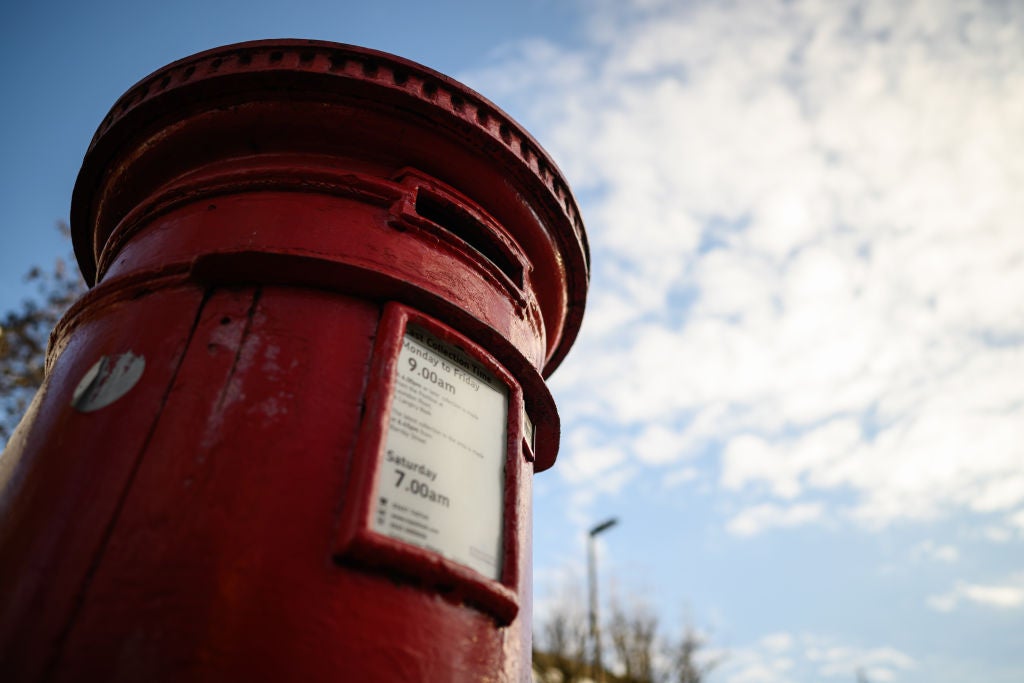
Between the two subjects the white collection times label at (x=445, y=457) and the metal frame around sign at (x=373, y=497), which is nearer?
the metal frame around sign at (x=373, y=497)

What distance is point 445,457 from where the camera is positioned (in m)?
1.99

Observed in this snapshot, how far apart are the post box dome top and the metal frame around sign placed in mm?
998

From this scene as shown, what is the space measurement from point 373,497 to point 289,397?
39cm

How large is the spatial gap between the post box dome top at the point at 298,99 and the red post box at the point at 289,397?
1 centimetres

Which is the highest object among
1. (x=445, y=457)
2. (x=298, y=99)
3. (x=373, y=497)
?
(x=298, y=99)

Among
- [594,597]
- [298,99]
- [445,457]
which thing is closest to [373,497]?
[445,457]

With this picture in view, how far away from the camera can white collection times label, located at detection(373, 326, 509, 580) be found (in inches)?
70.9

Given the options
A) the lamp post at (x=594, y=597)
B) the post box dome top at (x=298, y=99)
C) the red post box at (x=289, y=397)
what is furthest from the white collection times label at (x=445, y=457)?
the lamp post at (x=594, y=597)

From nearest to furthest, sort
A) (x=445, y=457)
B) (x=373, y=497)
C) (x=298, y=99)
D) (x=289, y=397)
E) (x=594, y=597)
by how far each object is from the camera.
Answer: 1. (x=373, y=497)
2. (x=289, y=397)
3. (x=445, y=457)
4. (x=298, y=99)
5. (x=594, y=597)

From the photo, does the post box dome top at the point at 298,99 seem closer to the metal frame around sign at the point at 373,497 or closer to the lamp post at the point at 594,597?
the metal frame around sign at the point at 373,497

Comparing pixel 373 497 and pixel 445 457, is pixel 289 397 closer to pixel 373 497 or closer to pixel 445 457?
pixel 373 497

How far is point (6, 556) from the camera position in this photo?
5.46 ft

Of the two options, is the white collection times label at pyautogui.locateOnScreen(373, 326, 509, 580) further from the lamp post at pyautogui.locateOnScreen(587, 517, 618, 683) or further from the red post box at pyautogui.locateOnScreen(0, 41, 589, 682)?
the lamp post at pyautogui.locateOnScreen(587, 517, 618, 683)

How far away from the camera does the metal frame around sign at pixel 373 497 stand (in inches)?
64.9
